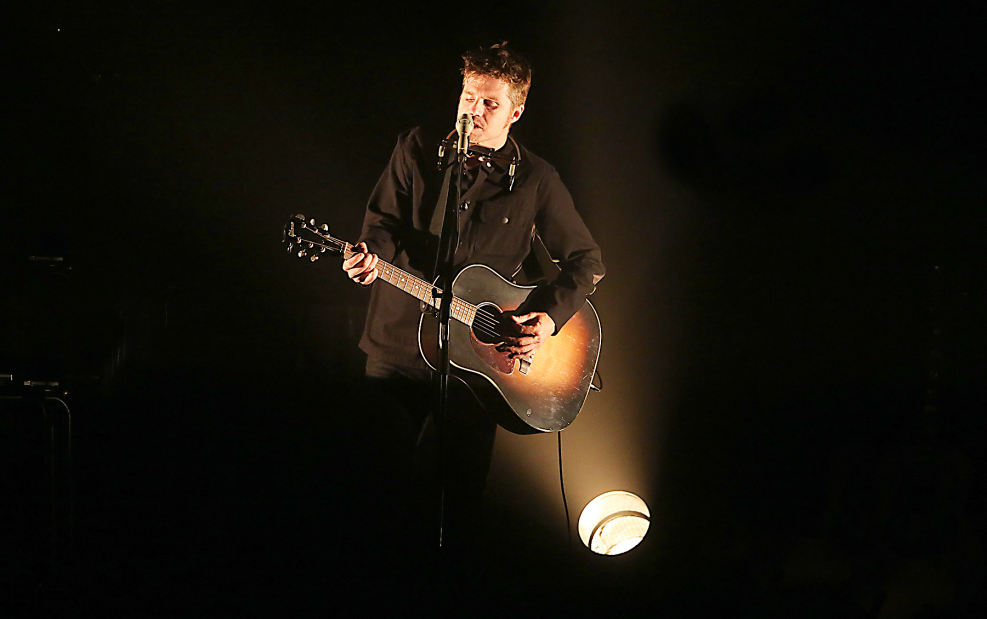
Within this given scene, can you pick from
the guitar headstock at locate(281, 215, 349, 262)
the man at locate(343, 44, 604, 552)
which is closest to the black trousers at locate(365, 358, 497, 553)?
the man at locate(343, 44, 604, 552)

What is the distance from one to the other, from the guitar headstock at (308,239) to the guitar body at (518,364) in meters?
0.37

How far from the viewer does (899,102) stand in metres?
2.93

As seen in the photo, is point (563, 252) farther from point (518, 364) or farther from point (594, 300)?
point (518, 364)

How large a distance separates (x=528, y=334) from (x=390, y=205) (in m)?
0.65

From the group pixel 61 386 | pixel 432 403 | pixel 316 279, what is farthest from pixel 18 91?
pixel 432 403

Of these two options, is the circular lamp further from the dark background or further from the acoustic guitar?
Result: the acoustic guitar

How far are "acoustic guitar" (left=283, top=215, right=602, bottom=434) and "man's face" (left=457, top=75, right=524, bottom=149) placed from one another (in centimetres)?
49

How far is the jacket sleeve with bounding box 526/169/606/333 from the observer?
8.09ft

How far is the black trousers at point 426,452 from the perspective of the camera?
7.77 ft

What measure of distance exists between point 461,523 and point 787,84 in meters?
2.22

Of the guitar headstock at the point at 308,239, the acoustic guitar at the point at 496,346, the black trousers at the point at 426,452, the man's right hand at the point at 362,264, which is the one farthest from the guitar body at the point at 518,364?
the guitar headstock at the point at 308,239

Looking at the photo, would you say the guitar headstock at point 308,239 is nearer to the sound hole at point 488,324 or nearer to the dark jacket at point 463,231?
the dark jacket at point 463,231

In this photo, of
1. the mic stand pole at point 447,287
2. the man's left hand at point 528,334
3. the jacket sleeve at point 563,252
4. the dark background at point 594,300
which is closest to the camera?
the mic stand pole at point 447,287

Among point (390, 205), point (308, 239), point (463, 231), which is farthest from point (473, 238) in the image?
point (308, 239)
